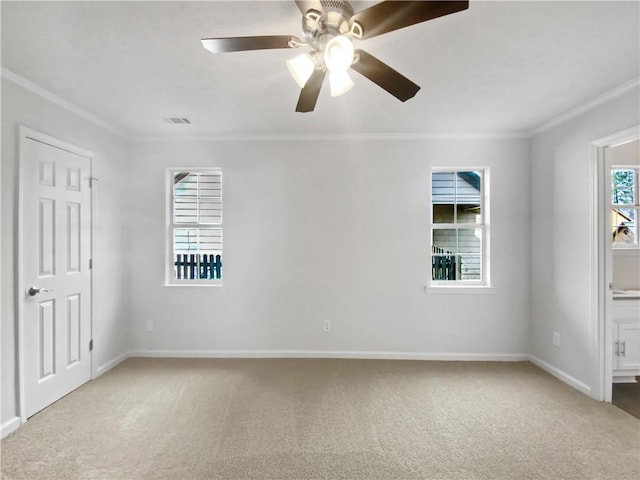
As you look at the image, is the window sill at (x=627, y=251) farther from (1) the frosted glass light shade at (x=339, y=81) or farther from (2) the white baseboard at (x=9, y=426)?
(2) the white baseboard at (x=9, y=426)

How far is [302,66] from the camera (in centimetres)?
155

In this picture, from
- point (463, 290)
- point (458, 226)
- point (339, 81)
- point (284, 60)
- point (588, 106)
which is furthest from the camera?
point (458, 226)

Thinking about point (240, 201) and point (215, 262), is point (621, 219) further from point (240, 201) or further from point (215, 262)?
point (215, 262)

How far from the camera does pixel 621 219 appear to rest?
3418mm

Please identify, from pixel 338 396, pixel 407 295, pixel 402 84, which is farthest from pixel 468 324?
pixel 402 84

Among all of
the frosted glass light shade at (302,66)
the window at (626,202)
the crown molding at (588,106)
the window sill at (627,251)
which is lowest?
the window sill at (627,251)

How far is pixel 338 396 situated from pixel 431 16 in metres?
2.73

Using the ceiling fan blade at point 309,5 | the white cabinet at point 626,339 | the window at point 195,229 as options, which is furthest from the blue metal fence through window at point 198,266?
the white cabinet at point 626,339

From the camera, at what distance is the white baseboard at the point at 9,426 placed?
219 centimetres

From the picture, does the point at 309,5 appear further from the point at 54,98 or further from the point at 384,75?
the point at 54,98

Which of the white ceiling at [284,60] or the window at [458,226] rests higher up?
the white ceiling at [284,60]

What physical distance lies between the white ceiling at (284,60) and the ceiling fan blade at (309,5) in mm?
303

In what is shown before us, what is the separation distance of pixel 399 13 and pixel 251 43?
2.17ft

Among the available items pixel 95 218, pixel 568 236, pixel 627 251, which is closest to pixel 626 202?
pixel 627 251
